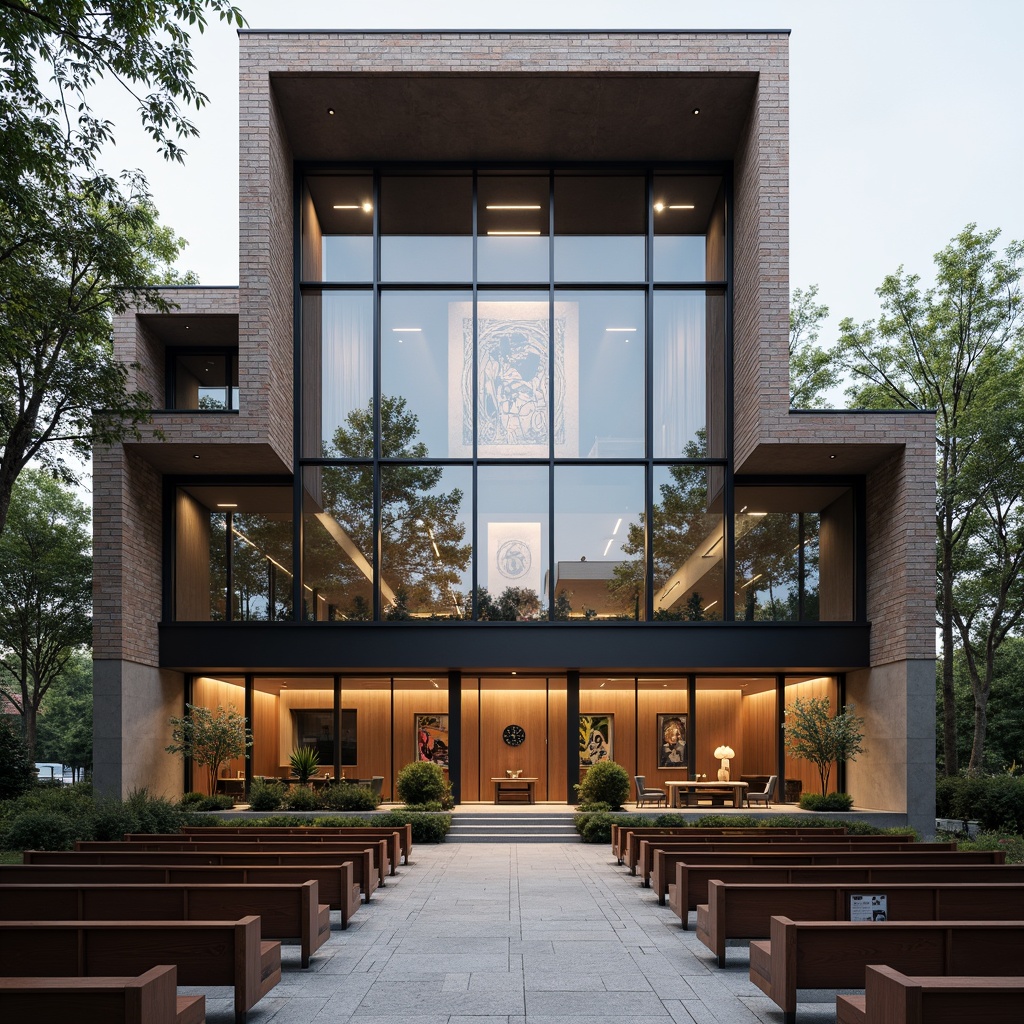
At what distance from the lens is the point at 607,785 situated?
70.6ft

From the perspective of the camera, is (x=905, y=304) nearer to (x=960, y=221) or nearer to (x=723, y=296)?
(x=723, y=296)

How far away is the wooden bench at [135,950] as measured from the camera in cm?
629

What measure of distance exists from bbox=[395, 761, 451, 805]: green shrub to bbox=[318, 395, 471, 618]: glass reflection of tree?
3.41 metres

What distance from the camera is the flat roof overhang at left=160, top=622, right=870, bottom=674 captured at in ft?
74.3

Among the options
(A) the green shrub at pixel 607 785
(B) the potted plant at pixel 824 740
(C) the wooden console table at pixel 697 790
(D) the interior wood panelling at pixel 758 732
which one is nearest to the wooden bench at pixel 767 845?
(A) the green shrub at pixel 607 785

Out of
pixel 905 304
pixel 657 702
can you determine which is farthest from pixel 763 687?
pixel 905 304

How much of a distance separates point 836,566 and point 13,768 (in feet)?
64.3

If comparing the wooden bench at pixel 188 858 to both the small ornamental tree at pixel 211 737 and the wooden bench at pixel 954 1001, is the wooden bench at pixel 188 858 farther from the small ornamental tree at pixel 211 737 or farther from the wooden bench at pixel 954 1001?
the small ornamental tree at pixel 211 737

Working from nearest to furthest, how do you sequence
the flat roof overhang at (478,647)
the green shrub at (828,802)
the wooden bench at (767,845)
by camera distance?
1. the wooden bench at (767,845)
2. the green shrub at (828,802)
3. the flat roof overhang at (478,647)

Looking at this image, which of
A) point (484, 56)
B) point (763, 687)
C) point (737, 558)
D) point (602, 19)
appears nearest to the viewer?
point (484, 56)

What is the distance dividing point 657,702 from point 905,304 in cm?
1270

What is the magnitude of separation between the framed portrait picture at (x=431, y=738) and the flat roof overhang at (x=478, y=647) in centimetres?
245

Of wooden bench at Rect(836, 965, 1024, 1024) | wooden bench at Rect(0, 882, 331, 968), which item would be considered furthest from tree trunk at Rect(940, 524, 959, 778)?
wooden bench at Rect(836, 965, 1024, 1024)

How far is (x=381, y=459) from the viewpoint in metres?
23.2
